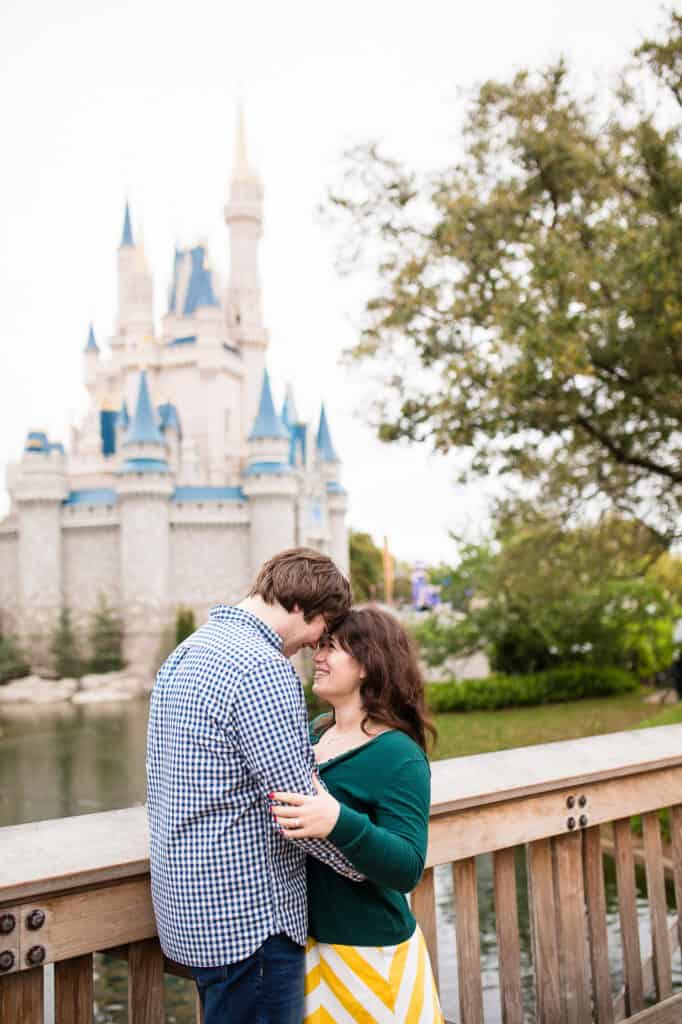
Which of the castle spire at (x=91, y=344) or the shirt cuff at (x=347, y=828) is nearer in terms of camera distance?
the shirt cuff at (x=347, y=828)

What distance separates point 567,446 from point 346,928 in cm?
1003

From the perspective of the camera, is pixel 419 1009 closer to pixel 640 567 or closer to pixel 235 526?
pixel 640 567

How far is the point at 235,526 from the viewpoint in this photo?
37656 mm

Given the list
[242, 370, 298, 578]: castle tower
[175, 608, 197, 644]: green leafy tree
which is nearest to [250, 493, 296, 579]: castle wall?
[242, 370, 298, 578]: castle tower

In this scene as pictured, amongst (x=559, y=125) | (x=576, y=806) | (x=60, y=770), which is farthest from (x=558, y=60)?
(x=60, y=770)

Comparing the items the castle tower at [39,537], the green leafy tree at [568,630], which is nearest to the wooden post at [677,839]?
the green leafy tree at [568,630]

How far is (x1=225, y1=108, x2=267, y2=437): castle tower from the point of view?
139 feet

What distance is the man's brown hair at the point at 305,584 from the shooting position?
167 centimetres

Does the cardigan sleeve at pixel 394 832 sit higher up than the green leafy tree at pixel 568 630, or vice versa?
the cardigan sleeve at pixel 394 832

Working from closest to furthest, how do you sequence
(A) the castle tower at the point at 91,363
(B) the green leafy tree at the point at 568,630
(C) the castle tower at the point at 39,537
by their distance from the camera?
(B) the green leafy tree at the point at 568,630, (C) the castle tower at the point at 39,537, (A) the castle tower at the point at 91,363

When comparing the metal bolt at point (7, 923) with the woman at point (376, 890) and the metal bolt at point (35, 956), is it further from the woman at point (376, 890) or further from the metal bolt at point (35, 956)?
the woman at point (376, 890)

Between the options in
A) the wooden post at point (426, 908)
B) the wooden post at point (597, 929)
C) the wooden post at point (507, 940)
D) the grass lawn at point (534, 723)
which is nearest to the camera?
the wooden post at point (426, 908)

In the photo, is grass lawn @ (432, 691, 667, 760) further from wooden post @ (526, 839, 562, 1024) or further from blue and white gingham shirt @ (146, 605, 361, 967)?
blue and white gingham shirt @ (146, 605, 361, 967)

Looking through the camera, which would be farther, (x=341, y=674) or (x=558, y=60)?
(x=558, y=60)
